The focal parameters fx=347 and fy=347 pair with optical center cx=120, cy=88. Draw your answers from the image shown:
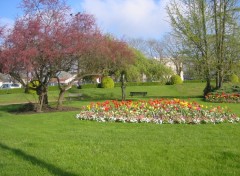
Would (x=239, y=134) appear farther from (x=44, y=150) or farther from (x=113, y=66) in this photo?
(x=113, y=66)

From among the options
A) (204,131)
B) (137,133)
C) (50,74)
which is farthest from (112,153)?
(50,74)

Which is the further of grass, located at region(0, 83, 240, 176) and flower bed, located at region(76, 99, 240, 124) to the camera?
flower bed, located at region(76, 99, 240, 124)

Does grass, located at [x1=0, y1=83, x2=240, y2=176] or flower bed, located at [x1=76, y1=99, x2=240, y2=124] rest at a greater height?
flower bed, located at [x1=76, y1=99, x2=240, y2=124]

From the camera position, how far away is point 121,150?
22.1 feet

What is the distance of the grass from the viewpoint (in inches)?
216

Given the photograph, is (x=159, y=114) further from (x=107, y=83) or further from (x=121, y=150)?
(x=107, y=83)

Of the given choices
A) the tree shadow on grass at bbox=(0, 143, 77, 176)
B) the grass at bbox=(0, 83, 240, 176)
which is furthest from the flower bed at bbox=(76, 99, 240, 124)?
the tree shadow on grass at bbox=(0, 143, 77, 176)

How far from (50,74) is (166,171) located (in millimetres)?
12975

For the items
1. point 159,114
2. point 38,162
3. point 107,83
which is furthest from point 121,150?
point 107,83

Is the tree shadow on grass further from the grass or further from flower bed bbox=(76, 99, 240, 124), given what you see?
flower bed bbox=(76, 99, 240, 124)

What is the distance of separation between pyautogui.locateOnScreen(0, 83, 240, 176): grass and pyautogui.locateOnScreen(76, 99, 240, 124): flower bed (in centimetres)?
65

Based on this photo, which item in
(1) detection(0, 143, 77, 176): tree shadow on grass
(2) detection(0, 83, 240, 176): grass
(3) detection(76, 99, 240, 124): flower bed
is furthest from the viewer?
(3) detection(76, 99, 240, 124): flower bed

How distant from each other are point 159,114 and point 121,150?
483cm

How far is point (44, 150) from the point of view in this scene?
6.89 meters
